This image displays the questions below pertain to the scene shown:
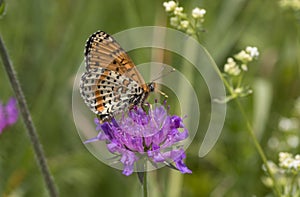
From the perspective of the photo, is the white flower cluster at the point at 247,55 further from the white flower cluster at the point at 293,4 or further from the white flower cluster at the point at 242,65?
the white flower cluster at the point at 293,4

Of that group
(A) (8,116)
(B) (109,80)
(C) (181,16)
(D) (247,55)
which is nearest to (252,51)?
(D) (247,55)

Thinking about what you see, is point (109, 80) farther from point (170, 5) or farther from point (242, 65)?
point (242, 65)

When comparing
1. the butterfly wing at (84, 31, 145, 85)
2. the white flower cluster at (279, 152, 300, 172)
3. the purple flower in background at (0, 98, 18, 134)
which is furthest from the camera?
the purple flower in background at (0, 98, 18, 134)

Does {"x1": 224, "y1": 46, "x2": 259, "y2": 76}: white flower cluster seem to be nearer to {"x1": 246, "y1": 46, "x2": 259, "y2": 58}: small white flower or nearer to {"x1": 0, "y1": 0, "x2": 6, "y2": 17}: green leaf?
{"x1": 246, "y1": 46, "x2": 259, "y2": 58}: small white flower

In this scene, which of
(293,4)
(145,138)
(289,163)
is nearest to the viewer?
(145,138)

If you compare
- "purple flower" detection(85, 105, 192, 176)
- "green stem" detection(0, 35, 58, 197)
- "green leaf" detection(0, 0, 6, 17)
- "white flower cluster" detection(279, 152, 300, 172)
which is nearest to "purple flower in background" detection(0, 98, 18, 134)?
"green stem" detection(0, 35, 58, 197)

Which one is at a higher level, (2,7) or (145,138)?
(2,7)
